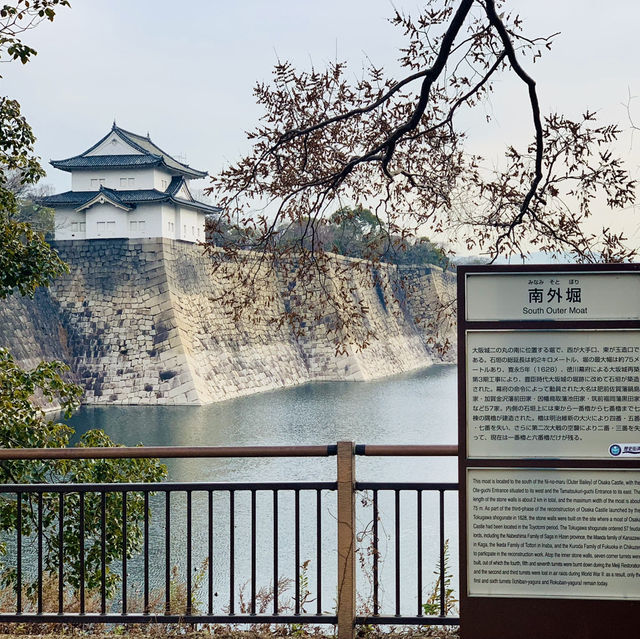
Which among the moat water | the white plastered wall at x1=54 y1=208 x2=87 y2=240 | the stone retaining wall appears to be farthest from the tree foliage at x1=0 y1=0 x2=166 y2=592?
the white plastered wall at x1=54 y1=208 x2=87 y2=240

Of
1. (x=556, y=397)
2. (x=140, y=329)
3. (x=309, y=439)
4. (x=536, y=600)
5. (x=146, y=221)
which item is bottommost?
(x=309, y=439)

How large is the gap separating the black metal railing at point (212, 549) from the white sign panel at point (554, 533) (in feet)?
1.15

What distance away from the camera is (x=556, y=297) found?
2.68 meters

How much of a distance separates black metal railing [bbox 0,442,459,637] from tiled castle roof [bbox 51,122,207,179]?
19.2 m

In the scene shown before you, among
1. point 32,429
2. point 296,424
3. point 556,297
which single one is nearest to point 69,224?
point 296,424

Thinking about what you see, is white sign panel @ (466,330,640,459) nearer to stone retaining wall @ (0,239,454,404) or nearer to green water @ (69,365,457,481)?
green water @ (69,365,457,481)

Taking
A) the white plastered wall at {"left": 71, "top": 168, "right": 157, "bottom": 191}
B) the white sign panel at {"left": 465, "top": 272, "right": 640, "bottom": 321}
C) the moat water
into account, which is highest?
the white plastered wall at {"left": 71, "top": 168, "right": 157, "bottom": 191}

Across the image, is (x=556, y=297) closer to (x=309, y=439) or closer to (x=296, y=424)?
(x=309, y=439)

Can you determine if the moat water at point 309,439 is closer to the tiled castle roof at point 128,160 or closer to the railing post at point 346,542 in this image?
the railing post at point 346,542

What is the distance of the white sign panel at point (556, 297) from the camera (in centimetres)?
267

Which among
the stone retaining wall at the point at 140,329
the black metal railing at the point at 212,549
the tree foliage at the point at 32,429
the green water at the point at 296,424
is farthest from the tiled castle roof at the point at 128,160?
the tree foliage at the point at 32,429

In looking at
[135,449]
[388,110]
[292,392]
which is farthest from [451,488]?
[292,392]

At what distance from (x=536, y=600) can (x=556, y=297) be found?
96 cm

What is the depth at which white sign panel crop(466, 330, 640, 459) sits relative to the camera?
261 centimetres
